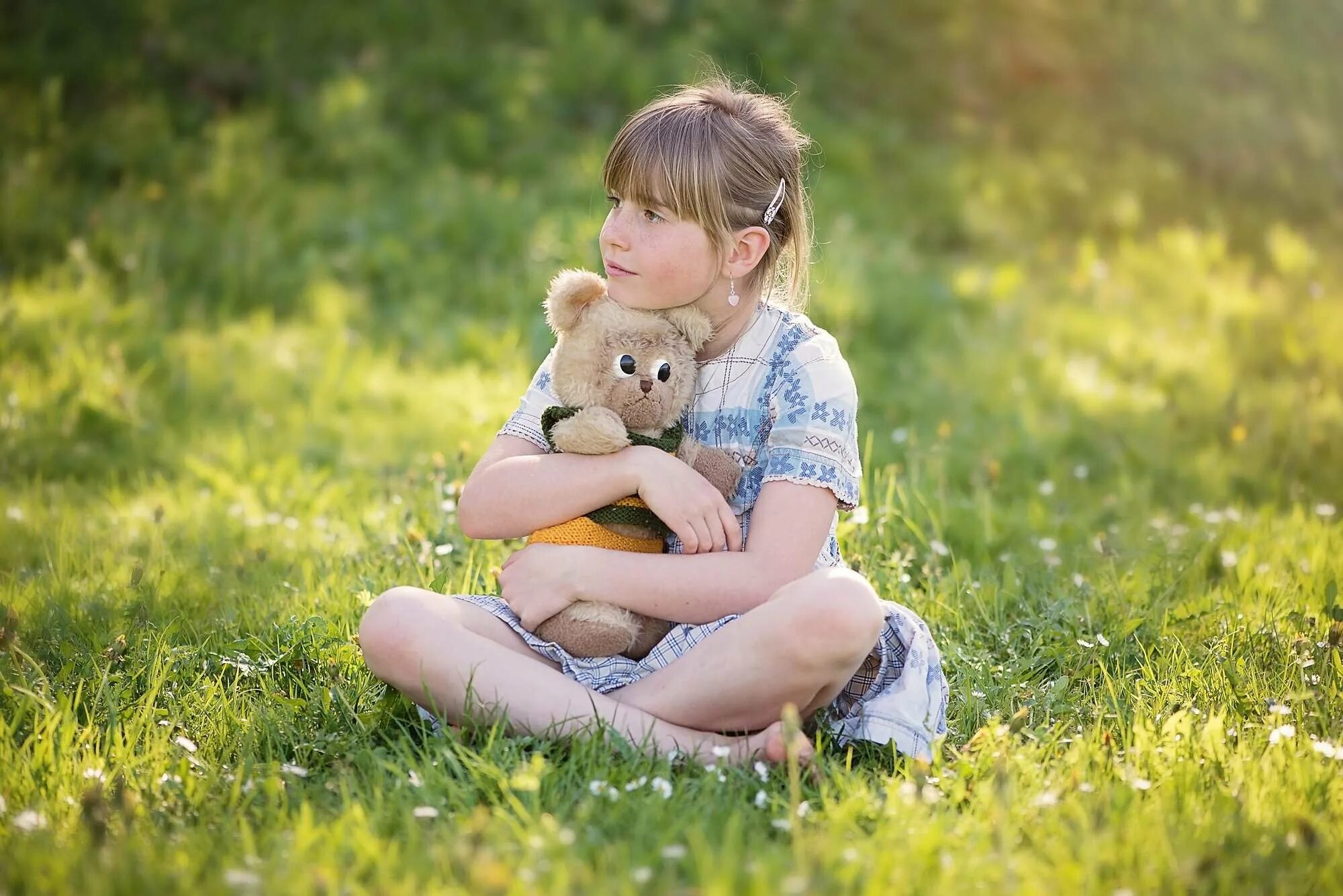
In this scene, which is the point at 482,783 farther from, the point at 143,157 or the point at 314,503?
the point at 143,157

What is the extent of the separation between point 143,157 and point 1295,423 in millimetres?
5885

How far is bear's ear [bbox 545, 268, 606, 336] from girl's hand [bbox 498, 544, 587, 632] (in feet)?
1.54

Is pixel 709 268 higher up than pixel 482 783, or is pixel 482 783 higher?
pixel 709 268

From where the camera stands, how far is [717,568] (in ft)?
8.39

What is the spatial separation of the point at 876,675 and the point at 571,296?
1.06 m

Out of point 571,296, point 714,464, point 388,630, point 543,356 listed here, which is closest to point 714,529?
point 714,464

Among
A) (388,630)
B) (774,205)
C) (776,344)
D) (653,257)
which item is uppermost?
(774,205)

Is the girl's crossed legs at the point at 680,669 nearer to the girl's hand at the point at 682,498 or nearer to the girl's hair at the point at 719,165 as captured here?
the girl's hand at the point at 682,498

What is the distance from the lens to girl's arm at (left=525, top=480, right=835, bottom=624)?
2562mm

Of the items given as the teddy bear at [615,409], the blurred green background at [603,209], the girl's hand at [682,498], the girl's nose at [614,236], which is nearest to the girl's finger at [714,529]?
the girl's hand at [682,498]

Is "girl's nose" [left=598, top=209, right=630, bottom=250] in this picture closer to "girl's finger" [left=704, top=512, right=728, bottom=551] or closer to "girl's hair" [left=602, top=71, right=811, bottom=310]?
"girl's hair" [left=602, top=71, right=811, bottom=310]

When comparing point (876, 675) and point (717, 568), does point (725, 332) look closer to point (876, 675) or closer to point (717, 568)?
point (717, 568)

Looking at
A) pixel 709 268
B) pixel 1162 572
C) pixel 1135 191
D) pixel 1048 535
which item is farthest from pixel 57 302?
pixel 1135 191

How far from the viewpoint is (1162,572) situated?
363 cm
